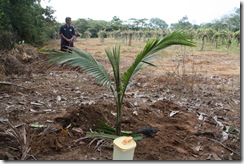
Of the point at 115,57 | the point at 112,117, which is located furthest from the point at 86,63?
the point at 112,117

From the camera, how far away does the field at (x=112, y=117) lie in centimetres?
187

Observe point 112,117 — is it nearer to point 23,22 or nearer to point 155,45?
point 155,45

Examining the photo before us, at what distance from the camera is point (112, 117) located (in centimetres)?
249

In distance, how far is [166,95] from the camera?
11.4 feet

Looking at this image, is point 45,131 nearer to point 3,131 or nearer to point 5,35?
point 3,131

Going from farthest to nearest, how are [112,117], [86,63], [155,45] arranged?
[112,117]
[86,63]
[155,45]

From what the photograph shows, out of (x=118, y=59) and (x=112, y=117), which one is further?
(x=112, y=117)

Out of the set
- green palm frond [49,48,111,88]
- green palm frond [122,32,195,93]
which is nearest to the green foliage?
green palm frond [49,48,111,88]

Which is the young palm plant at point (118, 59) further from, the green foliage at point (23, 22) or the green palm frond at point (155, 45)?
the green foliage at point (23, 22)

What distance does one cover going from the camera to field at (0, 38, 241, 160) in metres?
1.87

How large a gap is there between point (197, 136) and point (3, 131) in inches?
58.7

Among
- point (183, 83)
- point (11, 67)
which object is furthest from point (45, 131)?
point (11, 67)

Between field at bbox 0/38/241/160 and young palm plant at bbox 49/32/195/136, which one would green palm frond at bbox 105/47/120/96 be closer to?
young palm plant at bbox 49/32/195/136

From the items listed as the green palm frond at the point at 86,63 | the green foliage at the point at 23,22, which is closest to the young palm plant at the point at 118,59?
the green palm frond at the point at 86,63
